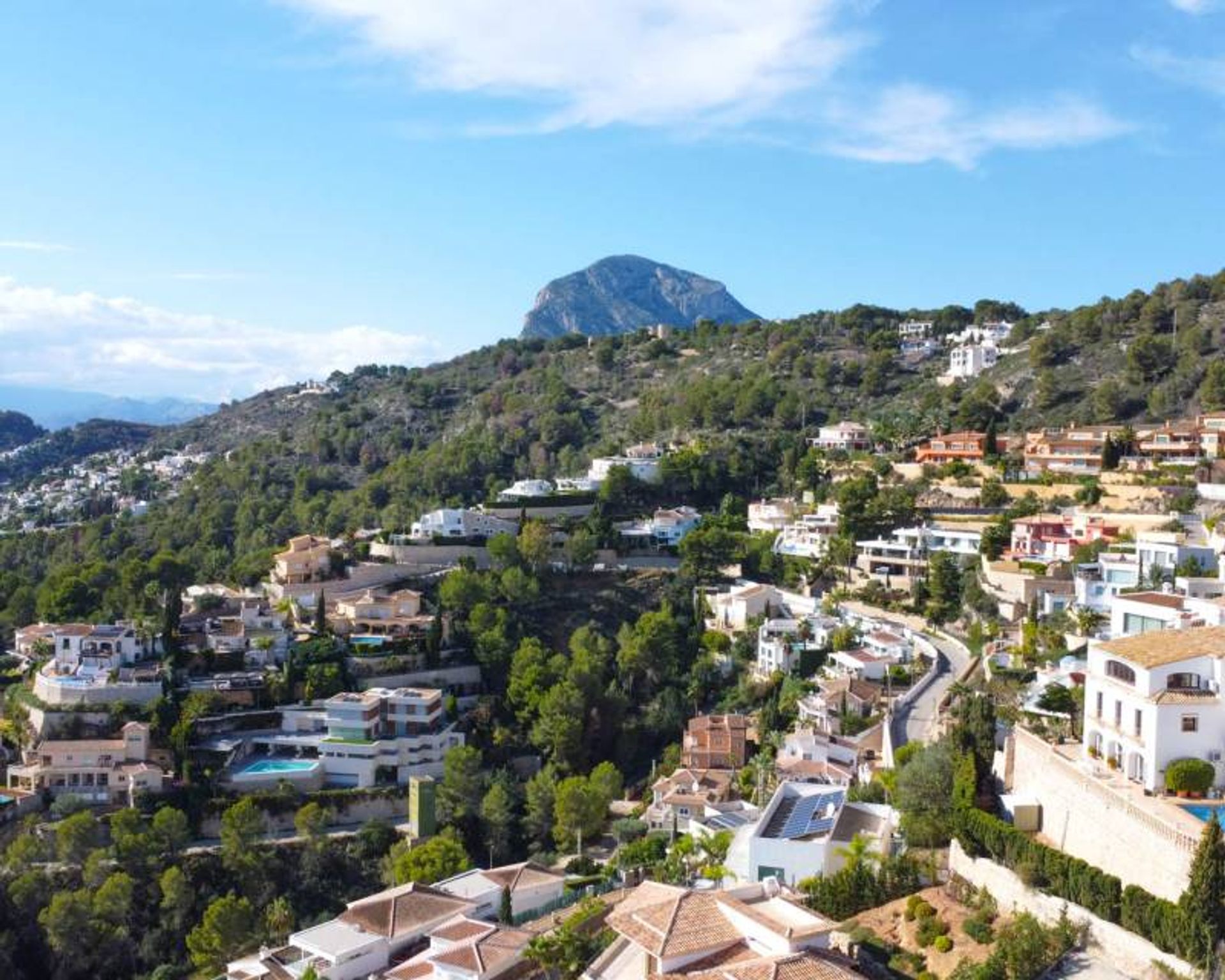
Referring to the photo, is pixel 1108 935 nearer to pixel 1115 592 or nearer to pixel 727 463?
pixel 1115 592

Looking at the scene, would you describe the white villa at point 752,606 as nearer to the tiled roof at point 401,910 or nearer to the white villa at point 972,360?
the tiled roof at point 401,910

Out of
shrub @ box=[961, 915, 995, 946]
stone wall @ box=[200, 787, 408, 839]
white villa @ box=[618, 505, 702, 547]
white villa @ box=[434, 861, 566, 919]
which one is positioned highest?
white villa @ box=[618, 505, 702, 547]

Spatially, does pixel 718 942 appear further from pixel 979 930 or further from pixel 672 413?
pixel 672 413

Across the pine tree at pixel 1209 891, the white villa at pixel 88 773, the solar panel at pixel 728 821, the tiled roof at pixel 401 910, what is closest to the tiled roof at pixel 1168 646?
the pine tree at pixel 1209 891

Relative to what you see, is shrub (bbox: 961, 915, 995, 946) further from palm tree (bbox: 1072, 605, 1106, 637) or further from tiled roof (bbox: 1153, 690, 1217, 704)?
palm tree (bbox: 1072, 605, 1106, 637)

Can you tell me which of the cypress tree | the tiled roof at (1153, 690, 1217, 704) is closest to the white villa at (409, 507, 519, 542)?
the cypress tree

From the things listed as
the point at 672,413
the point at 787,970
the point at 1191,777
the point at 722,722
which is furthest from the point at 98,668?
the point at 672,413

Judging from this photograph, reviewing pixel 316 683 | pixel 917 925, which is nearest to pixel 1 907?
pixel 316 683
